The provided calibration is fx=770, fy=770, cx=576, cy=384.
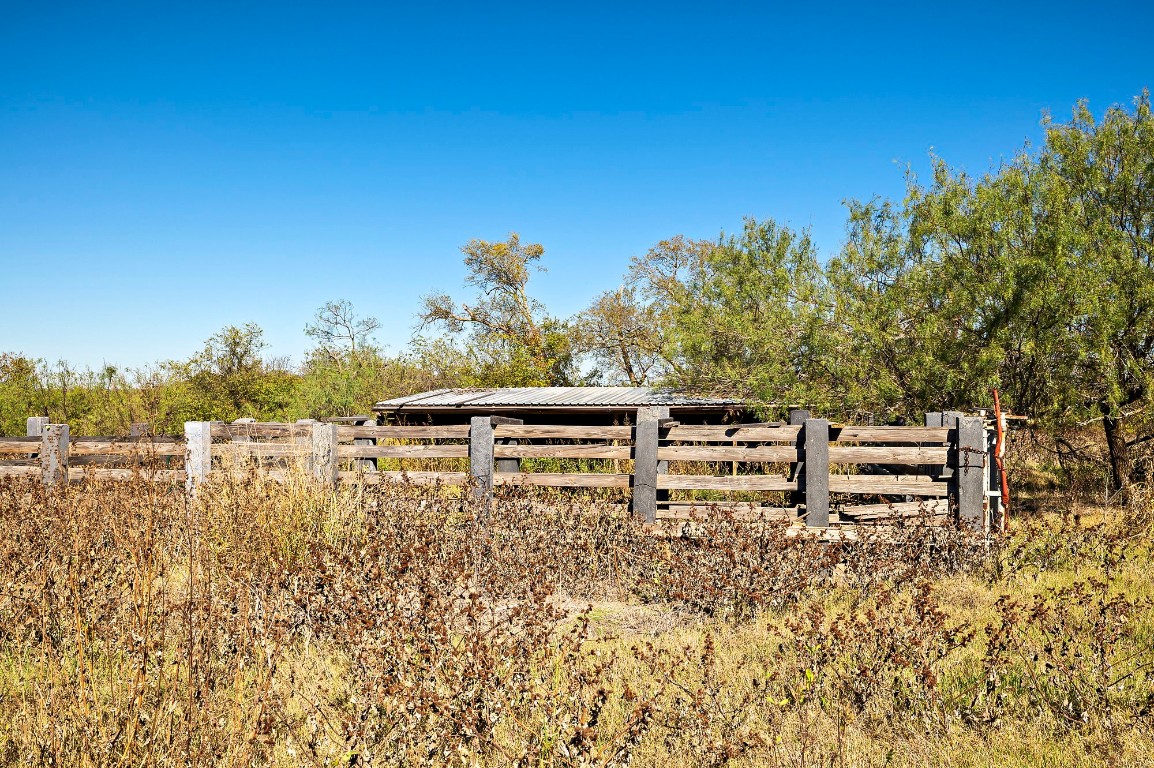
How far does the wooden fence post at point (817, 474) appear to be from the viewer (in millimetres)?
7855

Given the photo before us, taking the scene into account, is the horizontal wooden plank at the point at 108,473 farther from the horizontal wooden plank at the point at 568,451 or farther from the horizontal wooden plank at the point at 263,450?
the horizontal wooden plank at the point at 568,451

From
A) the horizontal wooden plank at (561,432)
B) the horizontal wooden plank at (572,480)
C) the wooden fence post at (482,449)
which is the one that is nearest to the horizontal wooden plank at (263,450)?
the wooden fence post at (482,449)

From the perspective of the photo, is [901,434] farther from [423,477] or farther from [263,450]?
[263,450]

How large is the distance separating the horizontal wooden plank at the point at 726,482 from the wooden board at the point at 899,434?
80cm

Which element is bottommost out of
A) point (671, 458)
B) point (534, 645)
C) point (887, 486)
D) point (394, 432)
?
point (534, 645)

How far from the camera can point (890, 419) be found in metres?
11.2

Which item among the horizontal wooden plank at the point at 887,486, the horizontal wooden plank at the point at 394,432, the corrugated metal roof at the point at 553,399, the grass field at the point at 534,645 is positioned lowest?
the grass field at the point at 534,645

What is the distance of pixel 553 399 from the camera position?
18422 mm

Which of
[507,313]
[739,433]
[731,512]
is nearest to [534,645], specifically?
[731,512]

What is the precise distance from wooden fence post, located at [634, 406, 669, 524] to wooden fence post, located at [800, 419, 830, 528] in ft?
5.13

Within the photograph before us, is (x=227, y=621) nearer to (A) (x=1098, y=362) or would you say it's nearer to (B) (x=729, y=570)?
(B) (x=729, y=570)

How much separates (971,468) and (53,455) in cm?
1085

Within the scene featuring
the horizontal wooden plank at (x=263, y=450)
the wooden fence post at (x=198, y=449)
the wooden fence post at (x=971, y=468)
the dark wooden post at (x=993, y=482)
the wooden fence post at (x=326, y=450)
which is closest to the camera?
the wooden fence post at (x=971, y=468)

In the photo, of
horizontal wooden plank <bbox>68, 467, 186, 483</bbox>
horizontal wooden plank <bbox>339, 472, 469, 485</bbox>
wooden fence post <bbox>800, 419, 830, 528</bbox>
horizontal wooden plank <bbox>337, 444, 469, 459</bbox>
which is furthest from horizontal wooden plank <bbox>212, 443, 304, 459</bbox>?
wooden fence post <bbox>800, 419, 830, 528</bbox>
